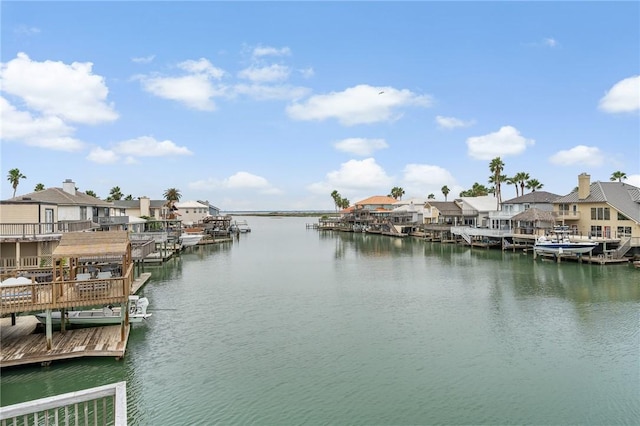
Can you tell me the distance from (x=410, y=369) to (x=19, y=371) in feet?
49.9

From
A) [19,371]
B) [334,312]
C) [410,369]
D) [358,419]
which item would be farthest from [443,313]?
[19,371]

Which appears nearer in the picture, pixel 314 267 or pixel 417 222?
pixel 314 267

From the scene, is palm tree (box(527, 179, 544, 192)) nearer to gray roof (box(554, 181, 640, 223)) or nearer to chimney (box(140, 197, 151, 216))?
gray roof (box(554, 181, 640, 223))

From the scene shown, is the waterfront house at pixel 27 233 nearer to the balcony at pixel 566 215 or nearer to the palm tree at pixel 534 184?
the balcony at pixel 566 215

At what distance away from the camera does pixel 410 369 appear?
56.5ft

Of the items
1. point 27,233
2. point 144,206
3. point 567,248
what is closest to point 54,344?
point 27,233

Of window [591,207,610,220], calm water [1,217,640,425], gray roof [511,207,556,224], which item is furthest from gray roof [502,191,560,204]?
calm water [1,217,640,425]

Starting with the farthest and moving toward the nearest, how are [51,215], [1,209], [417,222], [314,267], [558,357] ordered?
1. [417,222]
2. [314,267]
3. [51,215]
4. [1,209]
5. [558,357]

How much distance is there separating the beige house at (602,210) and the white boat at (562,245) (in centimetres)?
327

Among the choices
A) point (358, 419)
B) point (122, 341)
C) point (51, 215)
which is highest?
point (51, 215)

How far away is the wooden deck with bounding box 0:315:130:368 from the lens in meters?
16.0

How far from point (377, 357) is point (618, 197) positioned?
4794 cm

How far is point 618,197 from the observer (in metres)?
51.2

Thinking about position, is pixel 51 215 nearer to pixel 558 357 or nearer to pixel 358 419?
pixel 358 419
